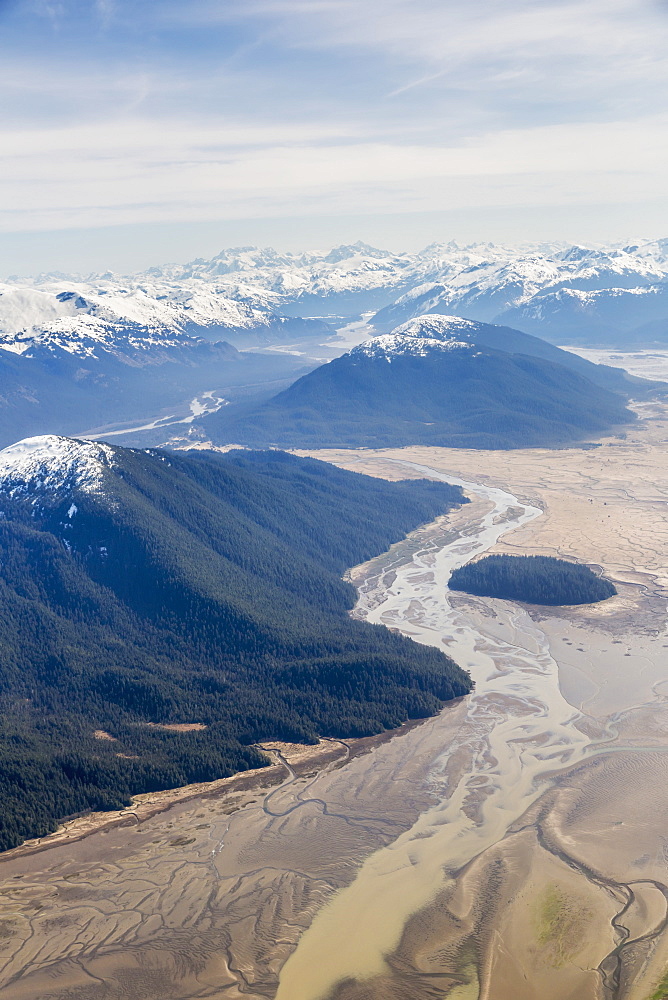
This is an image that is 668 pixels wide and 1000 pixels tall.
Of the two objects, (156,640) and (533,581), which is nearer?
(156,640)

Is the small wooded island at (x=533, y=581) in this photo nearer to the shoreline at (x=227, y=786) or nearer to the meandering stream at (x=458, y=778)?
the meandering stream at (x=458, y=778)

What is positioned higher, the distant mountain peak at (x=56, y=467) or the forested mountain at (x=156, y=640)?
the distant mountain peak at (x=56, y=467)

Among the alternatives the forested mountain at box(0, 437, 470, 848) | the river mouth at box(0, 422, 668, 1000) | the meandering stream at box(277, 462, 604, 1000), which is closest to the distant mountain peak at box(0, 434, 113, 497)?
the forested mountain at box(0, 437, 470, 848)

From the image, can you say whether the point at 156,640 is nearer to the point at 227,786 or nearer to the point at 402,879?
the point at 227,786

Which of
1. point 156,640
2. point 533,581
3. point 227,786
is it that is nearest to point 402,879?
point 227,786

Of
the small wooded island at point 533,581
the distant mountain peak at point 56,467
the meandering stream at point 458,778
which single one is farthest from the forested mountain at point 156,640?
the small wooded island at point 533,581

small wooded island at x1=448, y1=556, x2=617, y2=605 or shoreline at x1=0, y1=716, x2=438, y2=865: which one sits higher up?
small wooded island at x1=448, y1=556, x2=617, y2=605

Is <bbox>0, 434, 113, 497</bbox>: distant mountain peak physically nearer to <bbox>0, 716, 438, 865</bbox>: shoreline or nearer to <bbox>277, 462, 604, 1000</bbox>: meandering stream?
<bbox>277, 462, 604, 1000</bbox>: meandering stream
